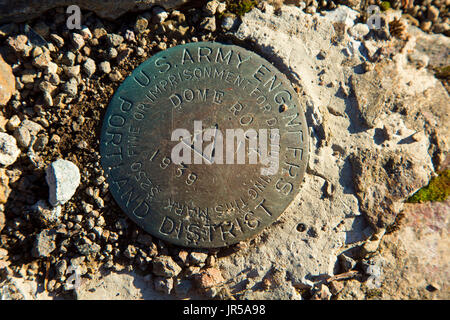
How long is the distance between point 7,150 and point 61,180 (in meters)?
0.45

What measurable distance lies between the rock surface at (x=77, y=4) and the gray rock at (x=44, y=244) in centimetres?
157

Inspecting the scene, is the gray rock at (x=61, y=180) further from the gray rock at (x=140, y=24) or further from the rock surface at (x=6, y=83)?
the gray rock at (x=140, y=24)

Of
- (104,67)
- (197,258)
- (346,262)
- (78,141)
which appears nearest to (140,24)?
(104,67)

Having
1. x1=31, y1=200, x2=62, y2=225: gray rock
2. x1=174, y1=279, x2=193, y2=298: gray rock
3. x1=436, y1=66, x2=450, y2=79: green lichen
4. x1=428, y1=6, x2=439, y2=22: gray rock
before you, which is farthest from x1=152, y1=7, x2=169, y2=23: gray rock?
x1=428, y1=6, x2=439, y2=22: gray rock

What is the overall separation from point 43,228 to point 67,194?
0.29 meters

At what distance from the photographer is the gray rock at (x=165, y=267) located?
242 centimetres

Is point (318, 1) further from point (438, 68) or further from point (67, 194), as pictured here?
point (67, 194)

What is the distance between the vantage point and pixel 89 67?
2.65 metres

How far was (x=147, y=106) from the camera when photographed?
253cm

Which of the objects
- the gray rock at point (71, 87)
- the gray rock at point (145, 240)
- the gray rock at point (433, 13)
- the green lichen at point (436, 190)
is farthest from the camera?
the gray rock at point (433, 13)

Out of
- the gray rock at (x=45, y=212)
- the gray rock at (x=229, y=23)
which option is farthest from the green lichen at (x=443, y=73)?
the gray rock at (x=45, y=212)

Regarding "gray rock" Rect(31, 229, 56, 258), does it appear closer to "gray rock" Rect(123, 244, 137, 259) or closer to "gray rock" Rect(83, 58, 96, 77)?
Answer: "gray rock" Rect(123, 244, 137, 259)

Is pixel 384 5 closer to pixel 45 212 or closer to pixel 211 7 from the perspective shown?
pixel 211 7

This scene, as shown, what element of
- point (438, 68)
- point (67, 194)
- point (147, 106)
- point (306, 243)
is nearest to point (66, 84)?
point (147, 106)
